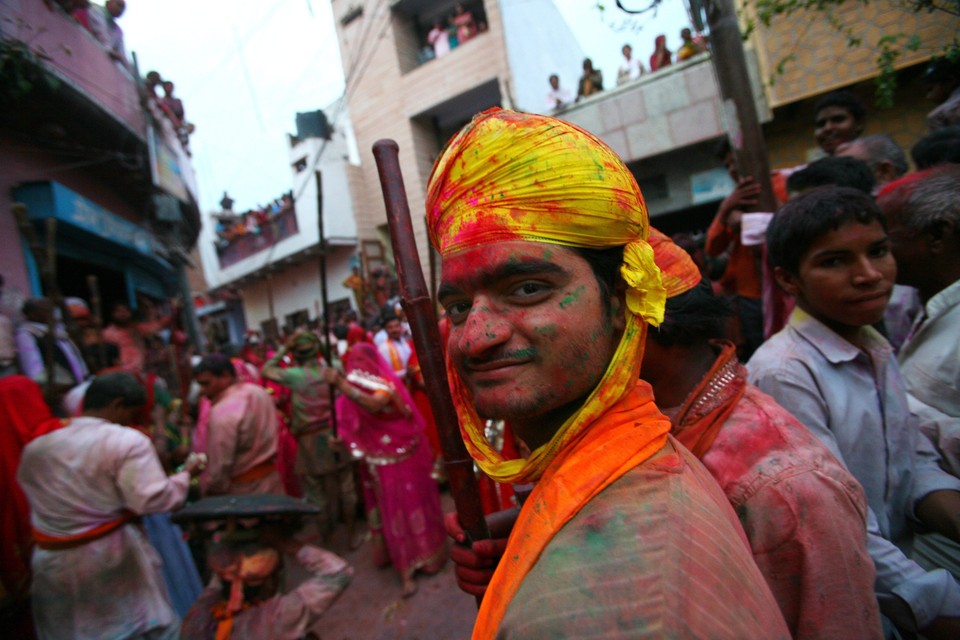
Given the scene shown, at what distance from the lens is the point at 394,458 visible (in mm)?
4590

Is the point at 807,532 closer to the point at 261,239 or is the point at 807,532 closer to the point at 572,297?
the point at 572,297

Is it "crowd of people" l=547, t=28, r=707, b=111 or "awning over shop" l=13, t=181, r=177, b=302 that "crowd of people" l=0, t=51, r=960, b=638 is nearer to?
"awning over shop" l=13, t=181, r=177, b=302

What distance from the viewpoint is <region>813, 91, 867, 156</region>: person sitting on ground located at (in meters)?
3.69

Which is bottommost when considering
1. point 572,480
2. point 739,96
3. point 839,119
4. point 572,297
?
point 572,480

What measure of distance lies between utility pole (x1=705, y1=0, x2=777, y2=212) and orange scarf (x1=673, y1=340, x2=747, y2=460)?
7.40 ft

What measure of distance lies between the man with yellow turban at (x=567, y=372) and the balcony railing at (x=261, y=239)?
57.1ft

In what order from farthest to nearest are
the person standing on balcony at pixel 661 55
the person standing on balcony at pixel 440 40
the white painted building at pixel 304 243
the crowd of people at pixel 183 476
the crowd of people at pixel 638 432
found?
1. the white painted building at pixel 304 243
2. the person standing on balcony at pixel 440 40
3. the person standing on balcony at pixel 661 55
4. the crowd of people at pixel 183 476
5. the crowd of people at pixel 638 432

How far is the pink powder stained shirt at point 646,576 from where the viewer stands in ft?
2.25

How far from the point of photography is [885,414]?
5.71ft

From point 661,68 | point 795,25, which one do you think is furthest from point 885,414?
point 661,68

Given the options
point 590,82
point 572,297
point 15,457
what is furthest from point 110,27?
point 572,297

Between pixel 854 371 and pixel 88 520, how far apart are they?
4.20 m

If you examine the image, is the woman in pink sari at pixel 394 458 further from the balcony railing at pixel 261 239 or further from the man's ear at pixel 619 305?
the balcony railing at pixel 261 239

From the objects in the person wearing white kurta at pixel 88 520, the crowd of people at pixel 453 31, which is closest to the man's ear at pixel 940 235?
the person wearing white kurta at pixel 88 520
